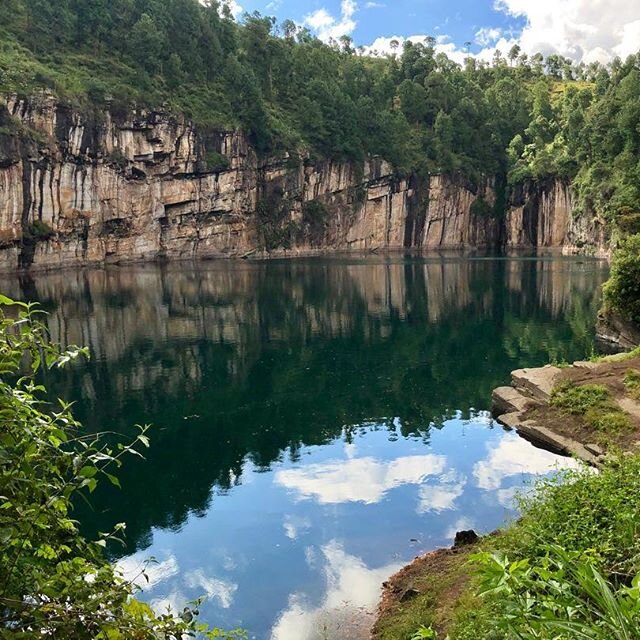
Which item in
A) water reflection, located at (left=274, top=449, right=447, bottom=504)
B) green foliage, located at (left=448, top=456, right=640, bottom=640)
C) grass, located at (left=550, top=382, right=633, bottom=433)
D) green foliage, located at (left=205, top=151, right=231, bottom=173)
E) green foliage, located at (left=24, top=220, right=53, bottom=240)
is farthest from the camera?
green foliage, located at (left=205, top=151, right=231, bottom=173)

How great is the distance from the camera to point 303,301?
48125 mm

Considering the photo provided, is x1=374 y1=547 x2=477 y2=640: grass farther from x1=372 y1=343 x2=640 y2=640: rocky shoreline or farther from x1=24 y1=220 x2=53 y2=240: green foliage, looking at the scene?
x1=24 y1=220 x2=53 y2=240: green foliage

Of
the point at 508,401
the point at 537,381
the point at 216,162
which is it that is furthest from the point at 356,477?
the point at 216,162

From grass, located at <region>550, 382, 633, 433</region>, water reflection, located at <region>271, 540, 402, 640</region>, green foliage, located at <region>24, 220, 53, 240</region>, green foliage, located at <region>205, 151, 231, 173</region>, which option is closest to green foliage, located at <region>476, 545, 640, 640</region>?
water reflection, located at <region>271, 540, 402, 640</region>

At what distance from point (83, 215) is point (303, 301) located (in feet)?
132

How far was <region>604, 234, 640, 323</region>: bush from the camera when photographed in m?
28.5

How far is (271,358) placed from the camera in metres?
30.9

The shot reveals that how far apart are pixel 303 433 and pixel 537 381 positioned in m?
8.14

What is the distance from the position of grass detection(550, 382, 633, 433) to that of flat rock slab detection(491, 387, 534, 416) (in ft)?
4.22

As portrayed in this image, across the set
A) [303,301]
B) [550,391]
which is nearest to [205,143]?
[303,301]

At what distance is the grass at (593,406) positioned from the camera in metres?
17.1

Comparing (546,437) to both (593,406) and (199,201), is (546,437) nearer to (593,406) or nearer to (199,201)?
(593,406)

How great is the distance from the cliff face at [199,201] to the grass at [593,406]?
208 ft

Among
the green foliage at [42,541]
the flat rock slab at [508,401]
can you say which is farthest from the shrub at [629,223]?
the green foliage at [42,541]
